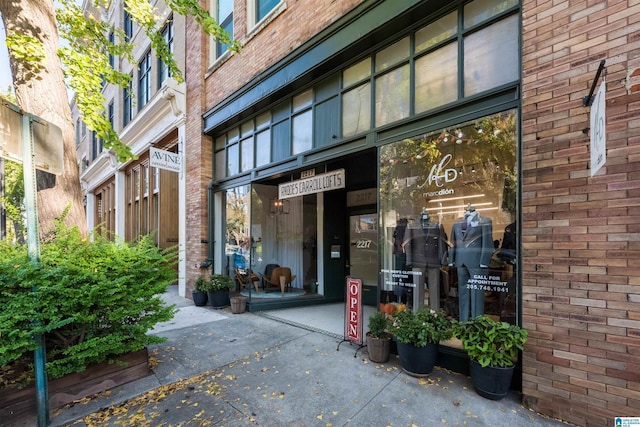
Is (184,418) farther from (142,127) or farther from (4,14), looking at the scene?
(142,127)

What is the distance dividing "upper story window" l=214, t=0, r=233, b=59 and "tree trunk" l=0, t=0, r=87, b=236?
4.44 metres

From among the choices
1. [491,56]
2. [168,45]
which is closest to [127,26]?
[168,45]

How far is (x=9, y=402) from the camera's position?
301 cm

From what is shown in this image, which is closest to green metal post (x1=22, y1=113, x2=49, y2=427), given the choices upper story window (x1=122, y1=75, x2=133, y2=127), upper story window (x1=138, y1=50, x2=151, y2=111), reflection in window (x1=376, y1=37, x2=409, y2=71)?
reflection in window (x1=376, y1=37, x2=409, y2=71)

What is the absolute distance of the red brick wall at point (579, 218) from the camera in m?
2.63

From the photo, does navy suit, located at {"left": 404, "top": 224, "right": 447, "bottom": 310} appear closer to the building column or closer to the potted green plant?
the potted green plant

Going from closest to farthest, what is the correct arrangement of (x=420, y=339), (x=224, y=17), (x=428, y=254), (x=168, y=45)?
(x=420, y=339), (x=428, y=254), (x=224, y=17), (x=168, y=45)

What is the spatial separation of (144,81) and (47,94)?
10.7 metres

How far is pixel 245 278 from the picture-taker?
779cm

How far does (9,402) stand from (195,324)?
316 cm

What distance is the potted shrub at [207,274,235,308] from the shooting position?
7.33m

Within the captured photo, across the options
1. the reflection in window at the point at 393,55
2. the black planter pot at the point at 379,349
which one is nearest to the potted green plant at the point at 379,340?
the black planter pot at the point at 379,349

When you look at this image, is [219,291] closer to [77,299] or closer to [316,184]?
[316,184]

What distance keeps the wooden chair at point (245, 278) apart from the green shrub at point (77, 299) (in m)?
3.50
